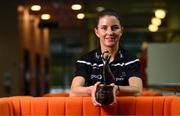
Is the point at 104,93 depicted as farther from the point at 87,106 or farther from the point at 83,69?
the point at 83,69

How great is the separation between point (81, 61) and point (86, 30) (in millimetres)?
12926

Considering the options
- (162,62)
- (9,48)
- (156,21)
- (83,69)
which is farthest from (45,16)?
(83,69)

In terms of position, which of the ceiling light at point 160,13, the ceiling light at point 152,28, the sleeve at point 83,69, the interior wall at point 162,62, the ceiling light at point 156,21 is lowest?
the interior wall at point 162,62

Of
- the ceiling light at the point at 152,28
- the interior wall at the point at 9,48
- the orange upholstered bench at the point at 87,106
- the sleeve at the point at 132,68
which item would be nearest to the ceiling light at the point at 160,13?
the ceiling light at the point at 152,28

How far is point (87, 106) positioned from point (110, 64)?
0.29 metres

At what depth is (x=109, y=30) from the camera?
2.84m

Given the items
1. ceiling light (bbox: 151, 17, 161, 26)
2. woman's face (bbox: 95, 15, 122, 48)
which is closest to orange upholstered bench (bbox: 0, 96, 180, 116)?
woman's face (bbox: 95, 15, 122, 48)

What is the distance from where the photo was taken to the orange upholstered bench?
277 centimetres

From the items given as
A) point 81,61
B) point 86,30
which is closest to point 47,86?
point 86,30

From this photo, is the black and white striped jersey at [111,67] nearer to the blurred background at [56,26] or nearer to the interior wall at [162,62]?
the interior wall at [162,62]

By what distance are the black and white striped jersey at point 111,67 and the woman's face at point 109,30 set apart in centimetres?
9

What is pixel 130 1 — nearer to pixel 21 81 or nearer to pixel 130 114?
pixel 21 81

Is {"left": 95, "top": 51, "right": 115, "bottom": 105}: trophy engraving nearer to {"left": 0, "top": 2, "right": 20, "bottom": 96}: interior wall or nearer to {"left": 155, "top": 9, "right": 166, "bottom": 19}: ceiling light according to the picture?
{"left": 0, "top": 2, "right": 20, "bottom": 96}: interior wall

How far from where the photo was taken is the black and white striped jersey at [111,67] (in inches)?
Answer: 113
